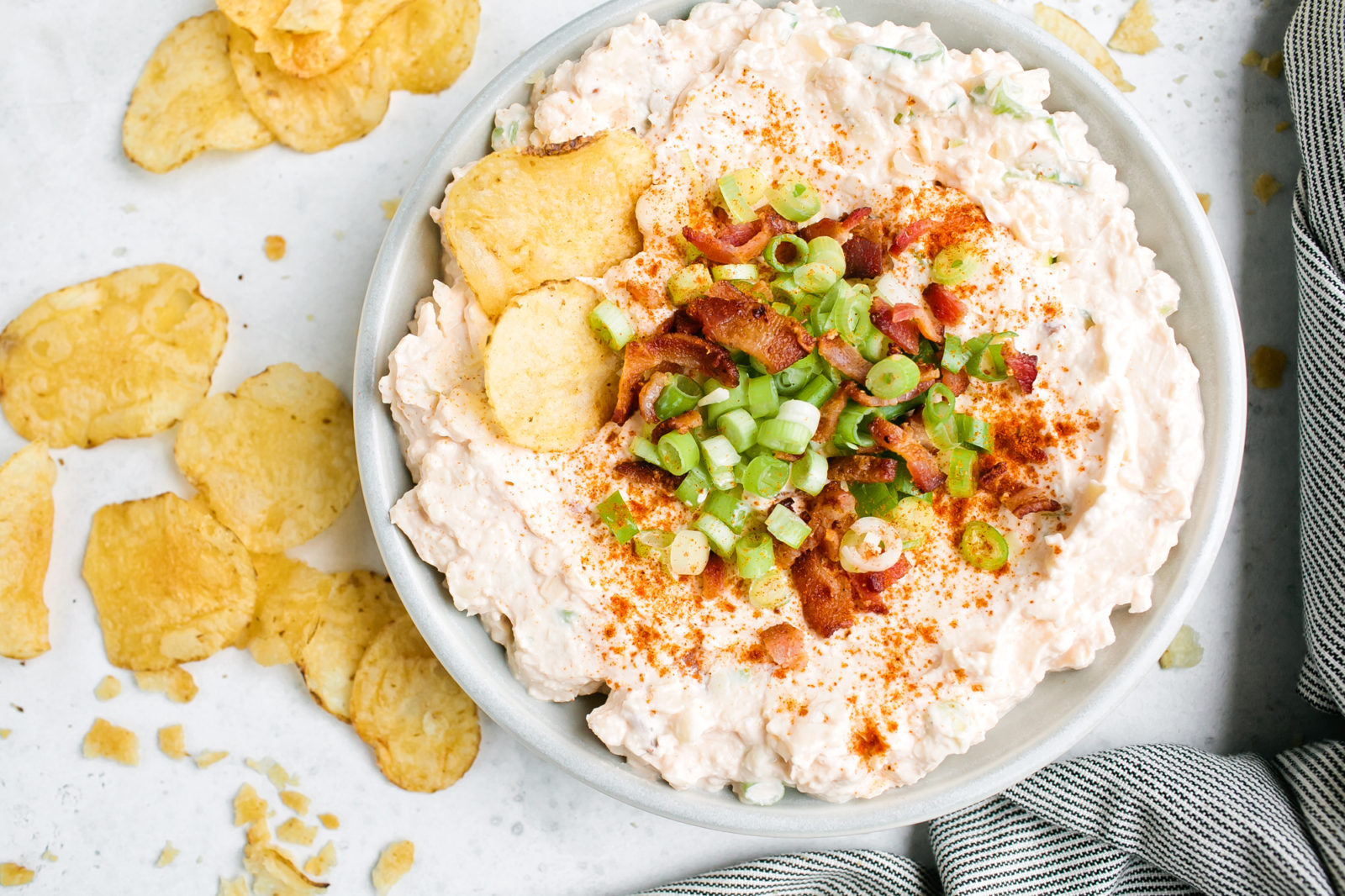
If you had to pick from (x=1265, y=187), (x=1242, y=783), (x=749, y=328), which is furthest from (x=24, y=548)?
(x=1265, y=187)

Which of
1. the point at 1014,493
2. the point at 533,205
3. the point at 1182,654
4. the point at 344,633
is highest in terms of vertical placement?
the point at 533,205

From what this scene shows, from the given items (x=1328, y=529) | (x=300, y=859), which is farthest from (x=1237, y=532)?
(x=300, y=859)

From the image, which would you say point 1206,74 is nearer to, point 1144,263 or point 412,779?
point 1144,263

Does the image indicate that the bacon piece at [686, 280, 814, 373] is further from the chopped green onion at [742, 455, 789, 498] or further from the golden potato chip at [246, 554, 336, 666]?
the golden potato chip at [246, 554, 336, 666]

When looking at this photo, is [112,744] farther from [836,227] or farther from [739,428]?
[836,227]

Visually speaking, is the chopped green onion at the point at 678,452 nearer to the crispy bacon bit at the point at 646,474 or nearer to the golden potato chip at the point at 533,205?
the crispy bacon bit at the point at 646,474

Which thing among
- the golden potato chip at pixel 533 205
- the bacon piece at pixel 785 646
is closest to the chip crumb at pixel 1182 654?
the bacon piece at pixel 785 646

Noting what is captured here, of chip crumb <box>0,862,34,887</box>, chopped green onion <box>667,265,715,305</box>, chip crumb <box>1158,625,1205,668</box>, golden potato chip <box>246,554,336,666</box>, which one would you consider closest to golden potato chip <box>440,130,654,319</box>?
chopped green onion <box>667,265,715,305</box>
